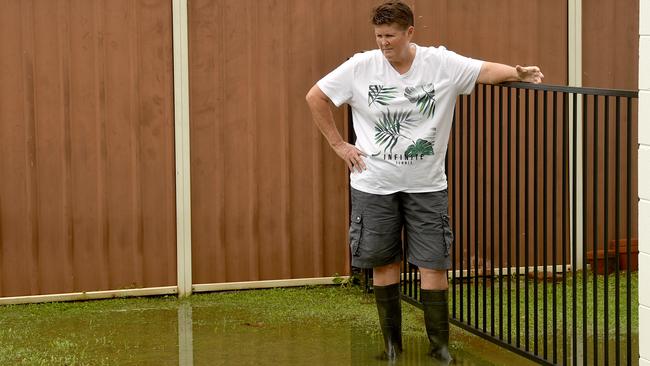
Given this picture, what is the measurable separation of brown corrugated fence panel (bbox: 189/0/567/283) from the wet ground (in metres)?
0.37

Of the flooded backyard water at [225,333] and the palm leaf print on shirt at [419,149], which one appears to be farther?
the flooded backyard water at [225,333]

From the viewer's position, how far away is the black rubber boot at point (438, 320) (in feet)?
20.5

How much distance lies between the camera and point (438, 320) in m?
6.25

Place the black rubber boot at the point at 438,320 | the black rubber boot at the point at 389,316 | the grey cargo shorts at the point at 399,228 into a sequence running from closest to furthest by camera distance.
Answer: the grey cargo shorts at the point at 399,228 → the black rubber boot at the point at 438,320 → the black rubber boot at the point at 389,316

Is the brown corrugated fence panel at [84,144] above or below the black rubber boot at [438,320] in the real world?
above

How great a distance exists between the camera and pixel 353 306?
7.53 metres

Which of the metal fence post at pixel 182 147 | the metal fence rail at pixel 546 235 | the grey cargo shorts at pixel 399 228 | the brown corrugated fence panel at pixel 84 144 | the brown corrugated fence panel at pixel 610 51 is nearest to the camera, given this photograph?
the metal fence rail at pixel 546 235

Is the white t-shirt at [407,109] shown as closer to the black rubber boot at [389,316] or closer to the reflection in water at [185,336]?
the black rubber boot at [389,316]

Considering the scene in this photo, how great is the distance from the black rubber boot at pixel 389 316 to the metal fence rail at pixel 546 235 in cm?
44

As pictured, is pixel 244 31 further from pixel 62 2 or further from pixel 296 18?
pixel 62 2

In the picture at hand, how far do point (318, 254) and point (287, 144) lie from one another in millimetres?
706

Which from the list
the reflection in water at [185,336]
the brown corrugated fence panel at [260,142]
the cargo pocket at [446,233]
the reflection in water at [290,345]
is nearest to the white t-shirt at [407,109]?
the cargo pocket at [446,233]

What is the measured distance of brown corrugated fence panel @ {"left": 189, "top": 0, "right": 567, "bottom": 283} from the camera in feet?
25.3

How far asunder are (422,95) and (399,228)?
67cm
